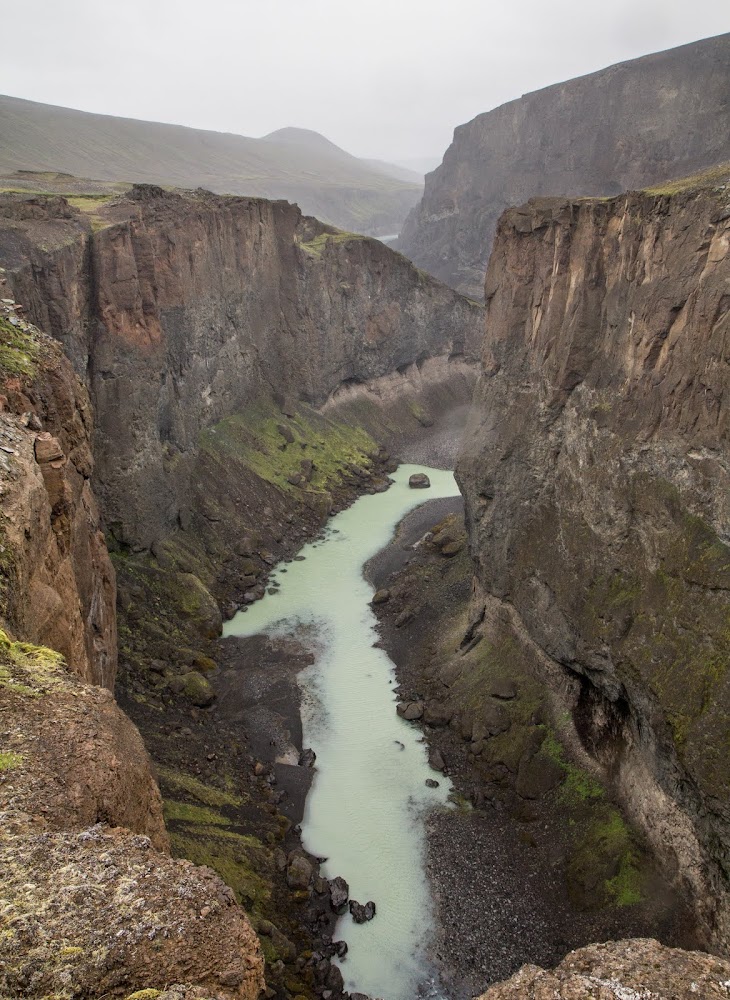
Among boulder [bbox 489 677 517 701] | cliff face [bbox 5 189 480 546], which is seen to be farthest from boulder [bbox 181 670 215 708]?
boulder [bbox 489 677 517 701]

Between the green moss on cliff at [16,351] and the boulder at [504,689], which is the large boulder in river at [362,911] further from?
the green moss on cliff at [16,351]

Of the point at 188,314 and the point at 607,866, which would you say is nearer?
the point at 607,866

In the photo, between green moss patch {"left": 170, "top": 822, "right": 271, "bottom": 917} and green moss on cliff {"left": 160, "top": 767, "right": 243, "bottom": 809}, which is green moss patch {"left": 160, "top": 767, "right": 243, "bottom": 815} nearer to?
green moss on cliff {"left": 160, "top": 767, "right": 243, "bottom": 809}

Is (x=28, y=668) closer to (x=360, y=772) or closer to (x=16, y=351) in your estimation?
(x=16, y=351)

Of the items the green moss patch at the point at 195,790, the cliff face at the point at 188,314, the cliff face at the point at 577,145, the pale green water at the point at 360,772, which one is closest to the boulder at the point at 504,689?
the pale green water at the point at 360,772

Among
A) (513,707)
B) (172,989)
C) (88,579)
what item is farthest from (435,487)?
(172,989)

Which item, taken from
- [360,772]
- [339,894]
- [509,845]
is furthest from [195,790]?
[509,845]
